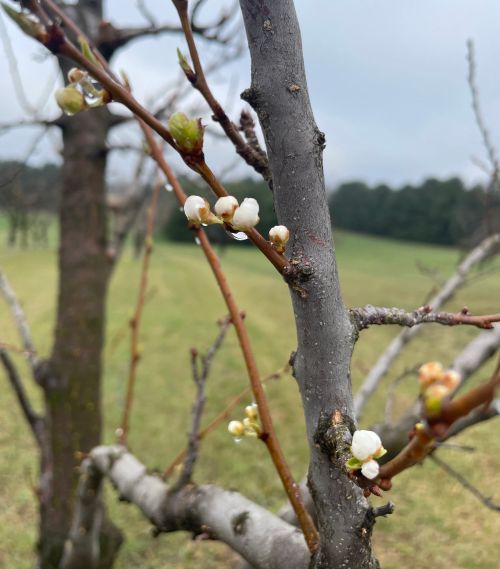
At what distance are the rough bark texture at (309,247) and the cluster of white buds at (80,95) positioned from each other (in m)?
0.14

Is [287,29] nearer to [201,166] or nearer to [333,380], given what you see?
[201,166]

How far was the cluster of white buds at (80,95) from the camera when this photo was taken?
45cm

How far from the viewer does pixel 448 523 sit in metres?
3.55

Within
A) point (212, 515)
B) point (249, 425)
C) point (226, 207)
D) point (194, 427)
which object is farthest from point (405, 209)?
point (226, 207)

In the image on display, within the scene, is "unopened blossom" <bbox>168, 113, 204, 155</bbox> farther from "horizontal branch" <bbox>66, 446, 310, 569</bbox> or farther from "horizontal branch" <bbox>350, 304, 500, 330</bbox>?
"horizontal branch" <bbox>66, 446, 310, 569</bbox>

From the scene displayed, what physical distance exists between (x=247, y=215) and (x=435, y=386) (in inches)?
7.4

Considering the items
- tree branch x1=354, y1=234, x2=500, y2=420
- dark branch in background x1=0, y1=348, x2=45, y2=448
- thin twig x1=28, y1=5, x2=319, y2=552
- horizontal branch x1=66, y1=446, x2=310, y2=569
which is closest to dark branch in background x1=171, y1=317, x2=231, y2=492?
horizontal branch x1=66, y1=446, x2=310, y2=569

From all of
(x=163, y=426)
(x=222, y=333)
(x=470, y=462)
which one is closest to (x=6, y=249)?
(x=163, y=426)

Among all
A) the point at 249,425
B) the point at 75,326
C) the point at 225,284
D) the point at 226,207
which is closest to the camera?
the point at 226,207

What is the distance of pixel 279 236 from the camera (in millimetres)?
423

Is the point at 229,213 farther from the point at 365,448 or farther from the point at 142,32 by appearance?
the point at 142,32

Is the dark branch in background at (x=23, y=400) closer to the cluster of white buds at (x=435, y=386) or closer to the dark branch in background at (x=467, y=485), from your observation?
the dark branch in background at (x=467, y=485)

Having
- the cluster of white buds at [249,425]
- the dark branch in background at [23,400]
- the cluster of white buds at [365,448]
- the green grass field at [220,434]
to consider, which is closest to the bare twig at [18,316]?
the dark branch in background at [23,400]

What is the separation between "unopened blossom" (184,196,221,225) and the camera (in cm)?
40
